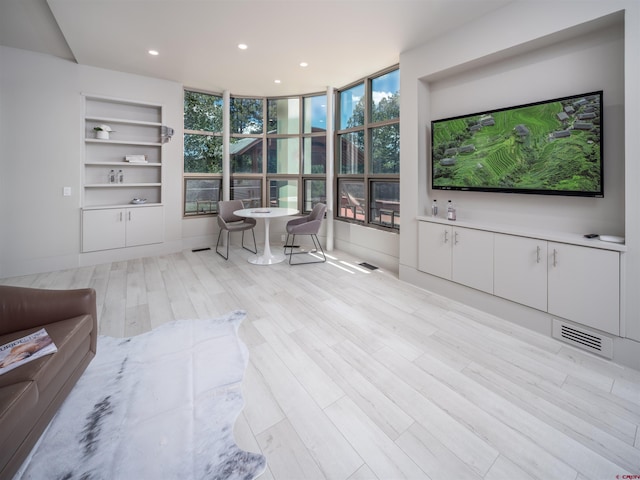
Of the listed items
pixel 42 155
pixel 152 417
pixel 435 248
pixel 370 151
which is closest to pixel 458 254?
pixel 435 248

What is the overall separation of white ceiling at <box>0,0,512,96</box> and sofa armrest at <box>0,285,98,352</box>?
9.43ft

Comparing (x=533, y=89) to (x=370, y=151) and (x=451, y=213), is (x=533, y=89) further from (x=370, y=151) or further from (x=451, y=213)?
(x=370, y=151)

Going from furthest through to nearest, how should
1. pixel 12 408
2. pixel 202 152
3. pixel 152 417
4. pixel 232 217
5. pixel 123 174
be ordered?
pixel 202 152 → pixel 232 217 → pixel 123 174 → pixel 152 417 → pixel 12 408

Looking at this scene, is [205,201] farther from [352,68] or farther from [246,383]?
[246,383]

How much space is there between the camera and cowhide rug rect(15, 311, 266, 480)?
1.40 metres

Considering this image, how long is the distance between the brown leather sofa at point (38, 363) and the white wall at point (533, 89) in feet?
11.1

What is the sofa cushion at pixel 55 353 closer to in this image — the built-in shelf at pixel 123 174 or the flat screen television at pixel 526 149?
the built-in shelf at pixel 123 174

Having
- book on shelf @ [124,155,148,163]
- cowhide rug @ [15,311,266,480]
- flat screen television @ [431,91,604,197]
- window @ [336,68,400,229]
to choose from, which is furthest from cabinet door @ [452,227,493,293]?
book on shelf @ [124,155,148,163]

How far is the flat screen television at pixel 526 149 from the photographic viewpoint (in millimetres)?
2438

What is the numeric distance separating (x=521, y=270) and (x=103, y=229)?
5730 mm

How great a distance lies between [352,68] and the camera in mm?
4547

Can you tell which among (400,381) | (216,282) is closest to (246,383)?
(400,381)

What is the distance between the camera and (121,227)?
4.94m

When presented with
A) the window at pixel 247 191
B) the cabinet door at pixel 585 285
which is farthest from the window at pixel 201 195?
the cabinet door at pixel 585 285
